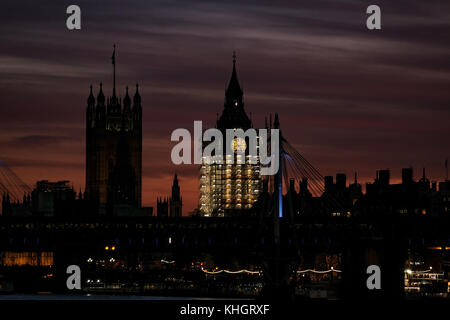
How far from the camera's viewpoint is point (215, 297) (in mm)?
141500

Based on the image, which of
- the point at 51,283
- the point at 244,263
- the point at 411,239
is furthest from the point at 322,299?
the point at 244,263

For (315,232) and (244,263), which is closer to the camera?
(315,232)

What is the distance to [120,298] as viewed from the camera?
140 metres

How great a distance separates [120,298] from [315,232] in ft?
76.8
